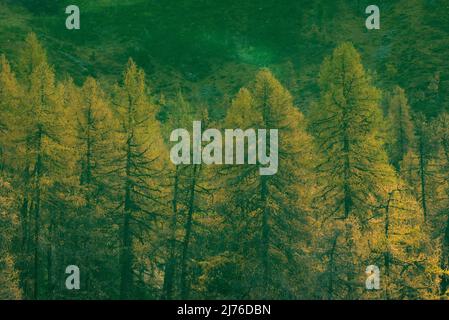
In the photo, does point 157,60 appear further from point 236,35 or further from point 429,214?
point 429,214

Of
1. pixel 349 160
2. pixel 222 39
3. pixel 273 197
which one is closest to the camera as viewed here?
pixel 273 197

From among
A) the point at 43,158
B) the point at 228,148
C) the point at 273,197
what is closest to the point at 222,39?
the point at 43,158

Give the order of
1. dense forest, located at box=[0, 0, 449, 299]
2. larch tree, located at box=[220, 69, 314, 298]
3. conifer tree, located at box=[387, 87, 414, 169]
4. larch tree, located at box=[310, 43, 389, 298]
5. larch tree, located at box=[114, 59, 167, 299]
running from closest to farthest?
dense forest, located at box=[0, 0, 449, 299], larch tree, located at box=[220, 69, 314, 298], larch tree, located at box=[310, 43, 389, 298], larch tree, located at box=[114, 59, 167, 299], conifer tree, located at box=[387, 87, 414, 169]

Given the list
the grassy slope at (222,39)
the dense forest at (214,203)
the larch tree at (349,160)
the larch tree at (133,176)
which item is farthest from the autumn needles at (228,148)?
the grassy slope at (222,39)

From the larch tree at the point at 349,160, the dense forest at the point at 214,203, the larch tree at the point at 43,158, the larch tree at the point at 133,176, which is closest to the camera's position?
the dense forest at the point at 214,203

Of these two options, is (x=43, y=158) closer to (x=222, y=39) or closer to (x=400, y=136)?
(x=400, y=136)

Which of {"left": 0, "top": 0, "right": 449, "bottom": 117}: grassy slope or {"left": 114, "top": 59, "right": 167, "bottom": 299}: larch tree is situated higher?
{"left": 0, "top": 0, "right": 449, "bottom": 117}: grassy slope

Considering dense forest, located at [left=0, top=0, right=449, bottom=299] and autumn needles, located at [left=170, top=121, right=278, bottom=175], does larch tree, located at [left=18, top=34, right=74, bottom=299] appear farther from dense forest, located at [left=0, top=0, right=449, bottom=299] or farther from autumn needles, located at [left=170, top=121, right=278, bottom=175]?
autumn needles, located at [left=170, top=121, right=278, bottom=175]

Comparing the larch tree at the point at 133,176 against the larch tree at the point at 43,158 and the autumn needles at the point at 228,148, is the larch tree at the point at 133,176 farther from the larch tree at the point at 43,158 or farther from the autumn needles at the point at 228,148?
the larch tree at the point at 43,158

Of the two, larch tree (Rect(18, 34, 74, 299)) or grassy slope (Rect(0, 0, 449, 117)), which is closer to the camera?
larch tree (Rect(18, 34, 74, 299))

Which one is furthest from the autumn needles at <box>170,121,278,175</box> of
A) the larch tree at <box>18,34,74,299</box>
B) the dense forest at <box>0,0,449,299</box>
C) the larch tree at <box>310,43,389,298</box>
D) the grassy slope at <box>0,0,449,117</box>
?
the grassy slope at <box>0,0,449,117</box>

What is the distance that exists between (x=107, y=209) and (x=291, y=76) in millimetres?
54540

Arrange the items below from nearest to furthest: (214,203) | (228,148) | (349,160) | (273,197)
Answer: (273,197), (228,148), (349,160), (214,203)
